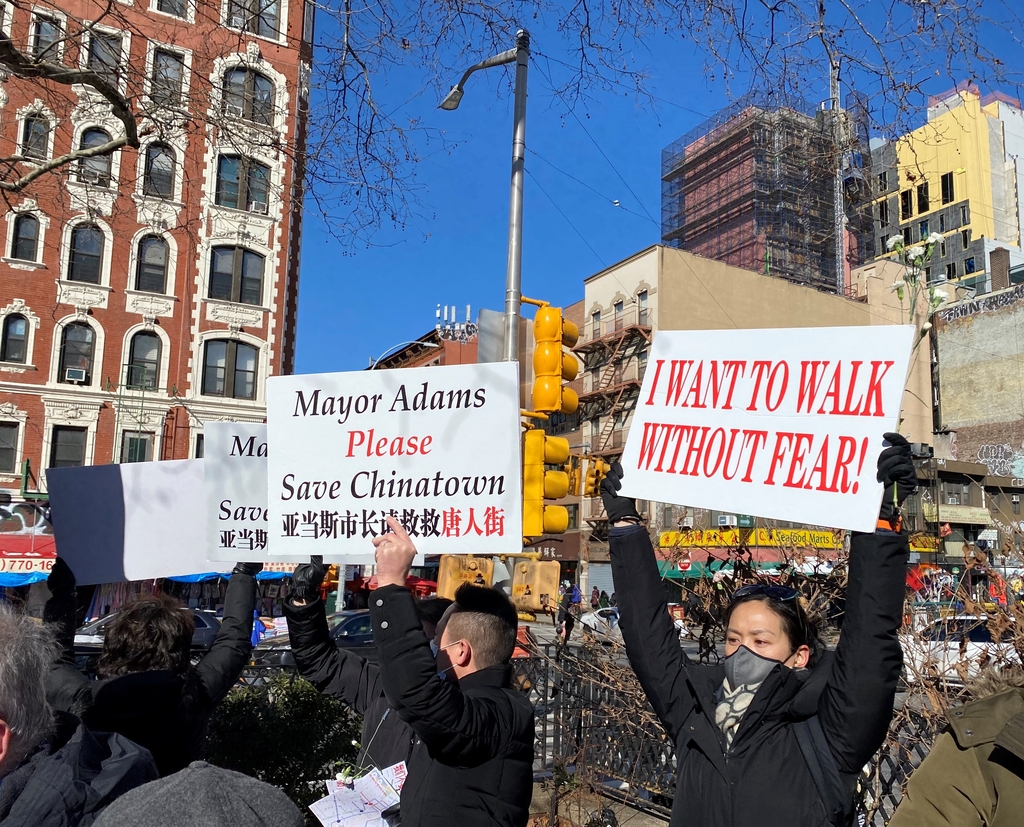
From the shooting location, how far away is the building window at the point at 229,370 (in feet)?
105

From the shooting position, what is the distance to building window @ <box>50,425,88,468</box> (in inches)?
1184

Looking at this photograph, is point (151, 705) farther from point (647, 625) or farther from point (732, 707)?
point (732, 707)

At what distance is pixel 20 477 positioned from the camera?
2912cm

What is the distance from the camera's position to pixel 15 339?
29.7m

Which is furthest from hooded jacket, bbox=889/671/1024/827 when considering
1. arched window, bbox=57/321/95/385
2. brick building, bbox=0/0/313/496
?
arched window, bbox=57/321/95/385

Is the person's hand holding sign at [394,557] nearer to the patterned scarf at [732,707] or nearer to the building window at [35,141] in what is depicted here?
the patterned scarf at [732,707]

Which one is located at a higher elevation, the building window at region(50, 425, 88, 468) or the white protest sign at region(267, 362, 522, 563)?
the building window at region(50, 425, 88, 468)

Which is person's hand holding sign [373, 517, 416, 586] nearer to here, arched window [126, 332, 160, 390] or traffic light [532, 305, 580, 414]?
traffic light [532, 305, 580, 414]

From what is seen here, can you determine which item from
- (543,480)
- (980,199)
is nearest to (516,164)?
(543,480)

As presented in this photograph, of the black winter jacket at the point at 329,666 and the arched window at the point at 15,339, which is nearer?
the black winter jacket at the point at 329,666

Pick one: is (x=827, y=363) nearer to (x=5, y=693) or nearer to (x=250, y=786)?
(x=250, y=786)

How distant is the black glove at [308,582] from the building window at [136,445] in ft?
96.4

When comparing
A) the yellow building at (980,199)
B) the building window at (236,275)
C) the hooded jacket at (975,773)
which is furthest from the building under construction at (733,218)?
the hooded jacket at (975,773)

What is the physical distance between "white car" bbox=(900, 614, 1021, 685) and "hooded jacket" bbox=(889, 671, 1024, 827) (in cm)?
169
